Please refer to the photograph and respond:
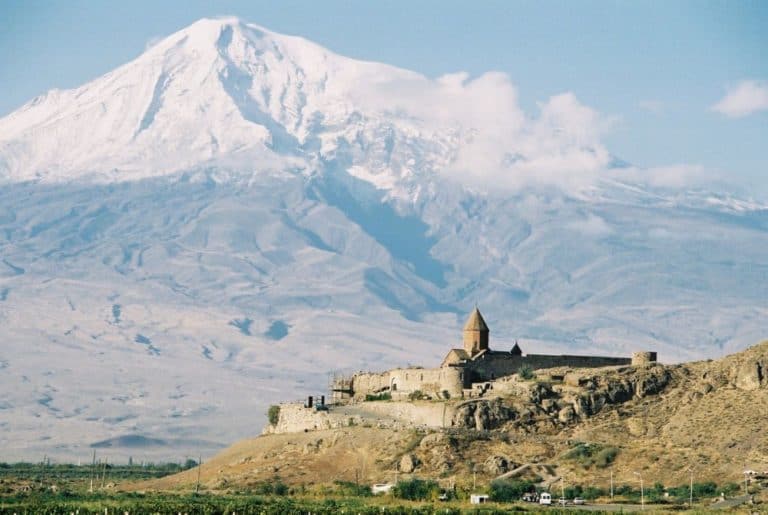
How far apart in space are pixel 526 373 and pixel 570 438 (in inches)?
350

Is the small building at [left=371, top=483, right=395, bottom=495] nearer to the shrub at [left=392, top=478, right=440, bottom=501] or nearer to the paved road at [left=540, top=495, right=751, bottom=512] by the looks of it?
the shrub at [left=392, top=478, right=440, bottom=501]

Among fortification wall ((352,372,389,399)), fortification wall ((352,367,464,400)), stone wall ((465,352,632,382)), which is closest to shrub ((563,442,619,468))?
fortification wall ((352,367,464,400))

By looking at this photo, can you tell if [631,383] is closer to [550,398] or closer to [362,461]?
[550,398]

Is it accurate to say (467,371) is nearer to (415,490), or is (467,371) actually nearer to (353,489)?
(353,489)

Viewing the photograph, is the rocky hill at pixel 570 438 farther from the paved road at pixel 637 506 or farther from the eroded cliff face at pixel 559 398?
the paved road at pixel 637 506

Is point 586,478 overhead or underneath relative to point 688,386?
underneath

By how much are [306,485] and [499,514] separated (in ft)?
66.6

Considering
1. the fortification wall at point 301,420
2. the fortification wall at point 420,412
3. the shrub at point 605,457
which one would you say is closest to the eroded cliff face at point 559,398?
the fortification wall at point 420,412

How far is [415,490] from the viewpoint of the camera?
84.1 metres

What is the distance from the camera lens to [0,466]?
134625 millimetres

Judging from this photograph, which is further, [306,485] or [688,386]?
[688,386]

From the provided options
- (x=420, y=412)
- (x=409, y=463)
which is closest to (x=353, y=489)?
(x=409, y=463)

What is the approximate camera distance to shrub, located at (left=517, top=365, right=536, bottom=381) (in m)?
102

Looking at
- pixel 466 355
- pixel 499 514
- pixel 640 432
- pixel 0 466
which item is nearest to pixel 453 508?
pixel 499 514
